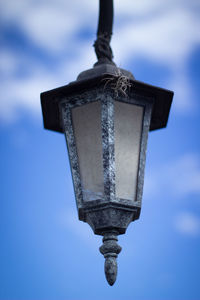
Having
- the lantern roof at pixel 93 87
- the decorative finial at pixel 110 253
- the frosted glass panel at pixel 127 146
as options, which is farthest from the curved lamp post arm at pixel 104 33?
the decorative finial at pixel 110 253

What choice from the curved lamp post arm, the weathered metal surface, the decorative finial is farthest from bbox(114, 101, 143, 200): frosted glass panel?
the curved lamp post arm

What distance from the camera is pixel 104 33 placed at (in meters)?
2.43

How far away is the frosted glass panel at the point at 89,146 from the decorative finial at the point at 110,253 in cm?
22

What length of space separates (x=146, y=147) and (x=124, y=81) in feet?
1.33

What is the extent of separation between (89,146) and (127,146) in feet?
0.71

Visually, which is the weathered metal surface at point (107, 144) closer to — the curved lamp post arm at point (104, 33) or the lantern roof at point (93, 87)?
the lantern roof at point (93, 87)

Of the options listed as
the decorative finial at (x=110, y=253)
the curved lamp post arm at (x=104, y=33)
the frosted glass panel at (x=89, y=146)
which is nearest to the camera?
the decorative finial at (x=110, y=253)

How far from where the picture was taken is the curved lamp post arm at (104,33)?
241cm

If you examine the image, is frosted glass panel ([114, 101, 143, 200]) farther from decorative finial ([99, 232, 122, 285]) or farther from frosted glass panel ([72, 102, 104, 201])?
decorative finial ([99, 232, 122, 285])

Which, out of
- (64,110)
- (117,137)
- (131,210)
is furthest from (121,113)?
(131,210)

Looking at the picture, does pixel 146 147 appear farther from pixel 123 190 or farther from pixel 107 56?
pixel 107 56

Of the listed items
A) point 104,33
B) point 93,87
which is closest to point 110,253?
point 93,87

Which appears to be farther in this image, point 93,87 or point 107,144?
point 93,87

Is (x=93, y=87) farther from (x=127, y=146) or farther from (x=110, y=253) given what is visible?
(x=110, y=253)
